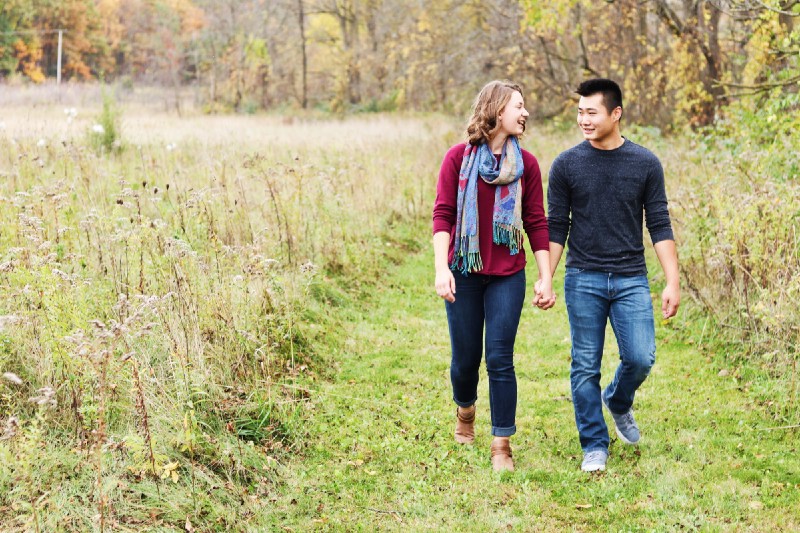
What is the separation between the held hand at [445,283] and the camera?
3.98 m

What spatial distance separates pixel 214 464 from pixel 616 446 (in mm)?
2374

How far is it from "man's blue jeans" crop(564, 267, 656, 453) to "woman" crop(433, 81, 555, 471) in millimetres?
249

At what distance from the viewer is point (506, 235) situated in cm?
407

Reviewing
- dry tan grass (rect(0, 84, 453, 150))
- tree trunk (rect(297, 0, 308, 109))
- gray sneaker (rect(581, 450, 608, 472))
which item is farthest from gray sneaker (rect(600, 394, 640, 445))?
tree trunk (rect(297, 0, 308, 109))

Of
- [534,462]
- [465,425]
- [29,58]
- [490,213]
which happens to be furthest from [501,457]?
[29,58]

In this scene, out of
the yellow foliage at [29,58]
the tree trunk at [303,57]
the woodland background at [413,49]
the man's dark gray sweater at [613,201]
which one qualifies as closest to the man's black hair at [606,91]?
the man's dark gray sweater at [613,201]

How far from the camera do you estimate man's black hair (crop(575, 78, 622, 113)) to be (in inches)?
161

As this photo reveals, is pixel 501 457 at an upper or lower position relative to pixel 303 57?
lower

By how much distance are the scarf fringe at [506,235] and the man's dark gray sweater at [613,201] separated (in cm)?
31

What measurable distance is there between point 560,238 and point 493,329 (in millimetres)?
646

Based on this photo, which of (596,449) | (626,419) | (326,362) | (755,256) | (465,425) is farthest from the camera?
(326,362)

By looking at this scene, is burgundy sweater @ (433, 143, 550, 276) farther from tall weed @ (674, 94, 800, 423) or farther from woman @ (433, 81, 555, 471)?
tall weed @ (674, 94, 800, 423)

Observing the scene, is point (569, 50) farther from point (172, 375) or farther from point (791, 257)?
point (172, 375)

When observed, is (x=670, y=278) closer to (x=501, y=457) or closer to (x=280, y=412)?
(x=501, y=457)
